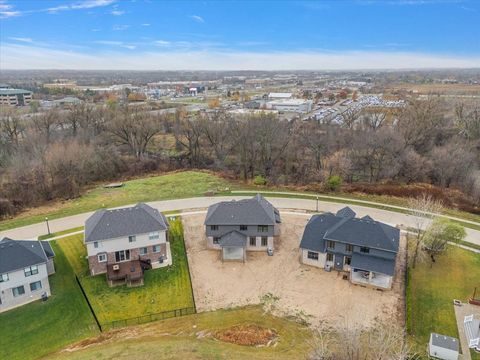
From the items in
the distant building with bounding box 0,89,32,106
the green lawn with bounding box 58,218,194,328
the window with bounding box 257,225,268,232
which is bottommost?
the green lawn with bounding box 58,218,194,328

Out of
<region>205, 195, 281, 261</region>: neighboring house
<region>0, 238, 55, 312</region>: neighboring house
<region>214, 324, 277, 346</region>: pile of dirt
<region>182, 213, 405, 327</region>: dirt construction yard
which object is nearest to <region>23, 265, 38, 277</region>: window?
<region>0, 238, 55, 312</region>: neighboring house

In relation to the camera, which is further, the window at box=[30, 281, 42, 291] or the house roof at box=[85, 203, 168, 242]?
the house roof at box=[85, 203, 168, 242]

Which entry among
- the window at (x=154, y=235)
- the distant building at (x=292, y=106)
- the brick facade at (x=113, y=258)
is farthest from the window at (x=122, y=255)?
the distant building at (x=292, y=106)

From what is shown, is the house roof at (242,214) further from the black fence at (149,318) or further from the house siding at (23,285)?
the house siding at (23,285)

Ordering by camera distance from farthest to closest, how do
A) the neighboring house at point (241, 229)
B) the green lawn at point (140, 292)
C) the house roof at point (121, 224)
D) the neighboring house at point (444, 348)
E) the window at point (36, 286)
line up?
the neighboring house at point (241, 229)
the house roof at point (121, 224)
the window at point (36, 286)
the green lawn at point (140, 292)
the neighboring house at point (444, 348)

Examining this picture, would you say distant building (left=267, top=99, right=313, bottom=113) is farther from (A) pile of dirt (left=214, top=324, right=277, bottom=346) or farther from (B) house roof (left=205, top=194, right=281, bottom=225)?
(A) pile of dirt (left=214, top=324, right=277, bottom=346)

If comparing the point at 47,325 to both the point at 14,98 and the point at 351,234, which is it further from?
the point at 14,98
